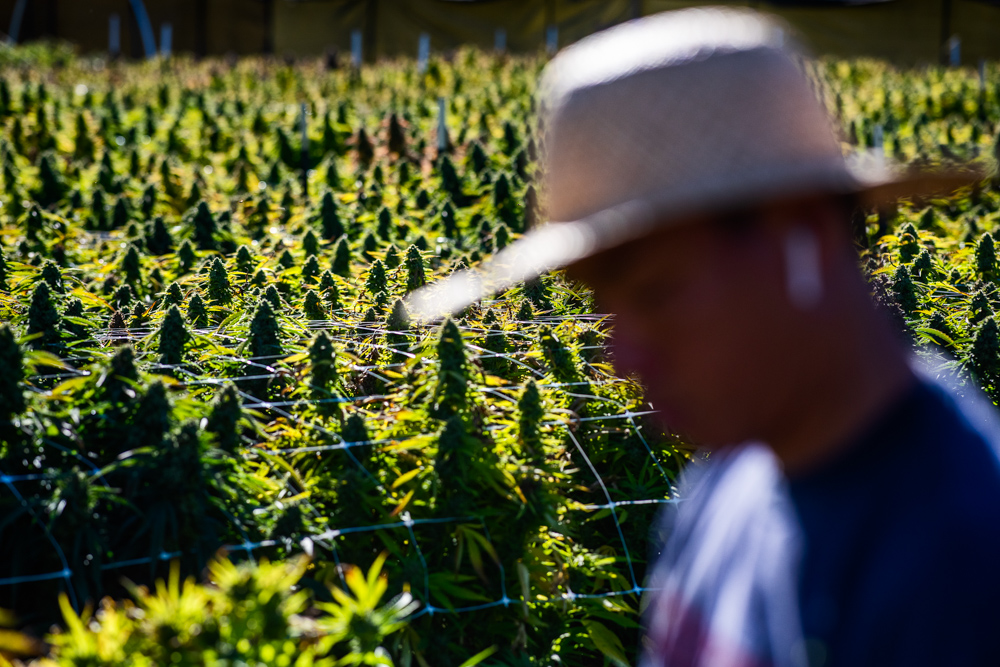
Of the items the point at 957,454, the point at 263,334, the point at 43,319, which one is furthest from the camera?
the point at 263,334

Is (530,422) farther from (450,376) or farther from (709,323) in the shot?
(709,323)

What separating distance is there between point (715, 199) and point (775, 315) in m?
0.13

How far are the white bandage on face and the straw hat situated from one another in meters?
0.05

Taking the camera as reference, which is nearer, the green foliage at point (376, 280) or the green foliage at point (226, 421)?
the green foliage at point (226, 421)

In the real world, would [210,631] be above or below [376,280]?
below

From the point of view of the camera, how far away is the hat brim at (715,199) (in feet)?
2.72

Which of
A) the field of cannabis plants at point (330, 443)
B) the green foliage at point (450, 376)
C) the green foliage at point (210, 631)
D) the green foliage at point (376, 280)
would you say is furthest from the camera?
the green foliage at point (376, 280)

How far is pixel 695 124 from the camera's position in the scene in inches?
33.0

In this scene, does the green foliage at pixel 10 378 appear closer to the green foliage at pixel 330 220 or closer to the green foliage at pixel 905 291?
the green foliage at pixel 330 220

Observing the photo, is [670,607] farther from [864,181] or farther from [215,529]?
[215,529]

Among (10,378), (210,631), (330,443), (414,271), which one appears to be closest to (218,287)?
(414,271)

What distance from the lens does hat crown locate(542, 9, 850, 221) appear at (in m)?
0.83

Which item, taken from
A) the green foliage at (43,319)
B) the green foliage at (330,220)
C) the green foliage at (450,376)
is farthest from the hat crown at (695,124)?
the green foliage at (330,220)

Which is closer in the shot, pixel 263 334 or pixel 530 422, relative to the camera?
pixel 530 422
